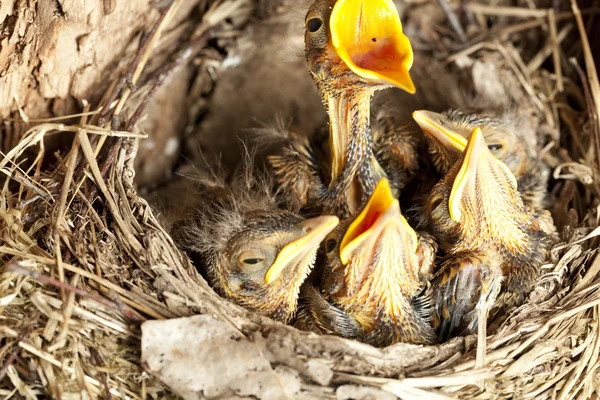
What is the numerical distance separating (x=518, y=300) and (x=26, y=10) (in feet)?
4.28

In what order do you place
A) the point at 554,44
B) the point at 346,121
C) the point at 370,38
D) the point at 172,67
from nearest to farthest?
the point at 370,38 → the point at 346,121 → the point at 172,67 → the point at 554,44

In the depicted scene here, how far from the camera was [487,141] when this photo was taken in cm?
173

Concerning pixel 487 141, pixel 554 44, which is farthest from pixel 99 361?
pixel 554 44

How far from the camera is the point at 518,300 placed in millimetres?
1529

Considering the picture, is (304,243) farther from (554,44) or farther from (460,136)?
(554,44)

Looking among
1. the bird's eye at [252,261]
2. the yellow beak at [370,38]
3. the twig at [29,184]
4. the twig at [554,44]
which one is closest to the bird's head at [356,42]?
the yellow beak at [370,38]

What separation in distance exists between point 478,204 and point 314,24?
55cm

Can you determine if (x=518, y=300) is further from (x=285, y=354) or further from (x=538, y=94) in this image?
(x=538, y=94)

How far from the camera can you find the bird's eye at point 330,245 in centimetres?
146

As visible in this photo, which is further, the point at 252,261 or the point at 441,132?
the point at 441,132

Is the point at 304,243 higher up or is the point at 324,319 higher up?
the point at 304,243

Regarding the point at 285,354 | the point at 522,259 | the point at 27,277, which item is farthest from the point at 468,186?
the point at 27,277

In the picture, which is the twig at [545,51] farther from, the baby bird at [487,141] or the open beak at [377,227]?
the open beak at [377,227]

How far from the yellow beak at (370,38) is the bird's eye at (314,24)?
7 centimetres
